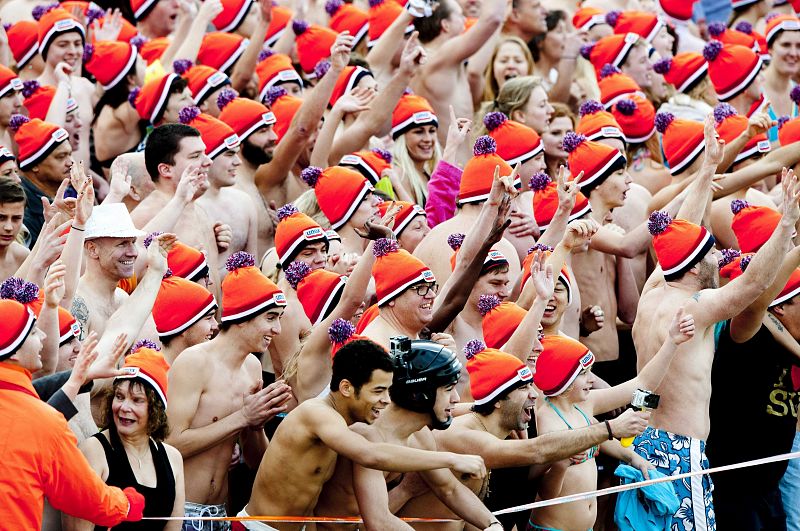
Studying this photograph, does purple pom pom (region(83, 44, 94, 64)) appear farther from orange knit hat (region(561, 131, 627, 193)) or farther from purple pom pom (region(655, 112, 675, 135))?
purple pom pom (region(655, 112, 675, 135))

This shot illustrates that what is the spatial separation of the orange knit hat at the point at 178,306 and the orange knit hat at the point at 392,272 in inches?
41.1

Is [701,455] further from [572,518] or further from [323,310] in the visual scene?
[323,310]

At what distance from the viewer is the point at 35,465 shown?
6488 millimetres

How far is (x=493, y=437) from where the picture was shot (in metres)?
8.20

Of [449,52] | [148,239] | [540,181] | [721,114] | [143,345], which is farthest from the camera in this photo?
[449,52]

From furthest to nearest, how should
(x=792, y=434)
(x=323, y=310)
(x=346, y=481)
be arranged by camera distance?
(x=792, y=434), (x=323, y=310), (x=346, y=481)

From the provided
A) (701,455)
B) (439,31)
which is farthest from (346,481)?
(439,31)

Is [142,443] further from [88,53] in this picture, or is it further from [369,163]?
[88,53]

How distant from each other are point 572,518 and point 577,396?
2.47 feet

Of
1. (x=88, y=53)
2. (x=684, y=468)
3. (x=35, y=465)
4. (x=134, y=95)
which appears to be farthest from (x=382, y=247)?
(x=88, y=53)

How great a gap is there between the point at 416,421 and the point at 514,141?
144 inches

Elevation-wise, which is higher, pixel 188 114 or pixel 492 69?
pixel 188 114

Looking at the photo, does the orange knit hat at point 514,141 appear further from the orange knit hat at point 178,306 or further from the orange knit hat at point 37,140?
the orange knit hat at point 37,140

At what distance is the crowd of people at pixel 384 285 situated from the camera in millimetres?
7586
